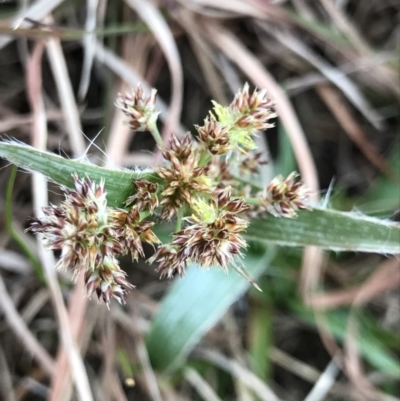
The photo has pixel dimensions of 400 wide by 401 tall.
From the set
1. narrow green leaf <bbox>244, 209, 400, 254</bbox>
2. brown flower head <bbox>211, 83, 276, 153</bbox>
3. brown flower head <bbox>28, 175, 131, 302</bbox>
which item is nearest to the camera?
brown flower head <bbox>28, 175, 131, 302</bbox>

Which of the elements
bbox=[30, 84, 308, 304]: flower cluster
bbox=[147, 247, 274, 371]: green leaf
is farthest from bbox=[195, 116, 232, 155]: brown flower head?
bbox=[147, 247, 274, 371]: green leaf

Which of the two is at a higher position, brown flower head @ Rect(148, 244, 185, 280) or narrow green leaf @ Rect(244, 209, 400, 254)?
brown flower head @ Rect(148, 244, 185, 280)

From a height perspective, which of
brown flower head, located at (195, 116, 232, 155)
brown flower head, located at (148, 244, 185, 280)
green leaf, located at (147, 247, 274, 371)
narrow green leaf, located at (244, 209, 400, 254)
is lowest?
green leaf, located at (147, 247, 274, 371)

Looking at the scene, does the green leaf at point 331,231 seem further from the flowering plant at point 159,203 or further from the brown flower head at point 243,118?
the brown flower head at point 243,118

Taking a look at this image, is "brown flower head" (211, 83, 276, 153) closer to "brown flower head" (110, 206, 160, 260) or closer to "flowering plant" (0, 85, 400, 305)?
"flowering plant" (0, 85, 400, 305)

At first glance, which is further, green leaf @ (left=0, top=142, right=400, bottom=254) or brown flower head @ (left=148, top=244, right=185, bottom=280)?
green leaf @ (left=0, top=142, right=400, bottom=254)

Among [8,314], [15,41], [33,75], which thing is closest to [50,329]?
[8,314]

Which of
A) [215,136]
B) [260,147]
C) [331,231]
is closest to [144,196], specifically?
[215,136]

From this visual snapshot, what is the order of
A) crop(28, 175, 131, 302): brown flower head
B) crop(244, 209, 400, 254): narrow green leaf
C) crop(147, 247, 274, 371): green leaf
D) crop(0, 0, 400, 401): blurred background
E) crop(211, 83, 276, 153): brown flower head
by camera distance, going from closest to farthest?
crop(28, 175, 131, 302): brown flower head < crop(211, 83, 276, 153): brown flower head < crop(244, 209, 400, 254): narrow green leaf < crop(147, 247, 274, 371): green leaf < crop(0, 0, 400, 401): blurred background

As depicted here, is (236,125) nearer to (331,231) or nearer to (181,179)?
(181,179)
